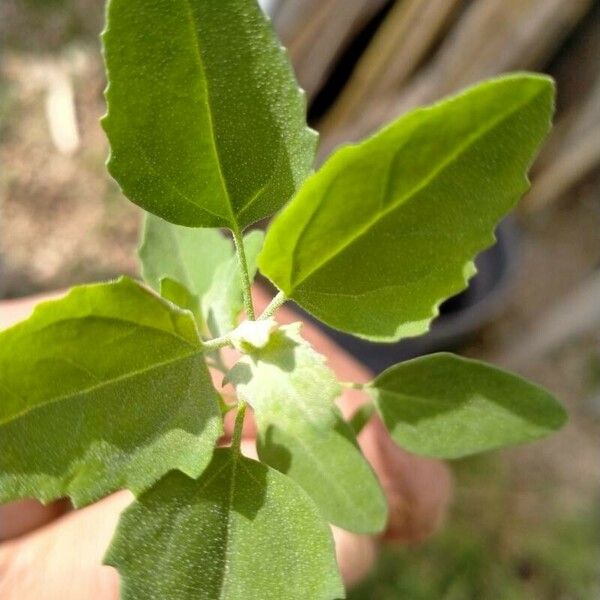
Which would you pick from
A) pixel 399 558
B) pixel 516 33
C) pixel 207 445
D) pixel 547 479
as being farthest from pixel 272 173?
pixel 547 479

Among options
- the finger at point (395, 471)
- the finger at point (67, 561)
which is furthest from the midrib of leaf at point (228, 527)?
the finger at point (395, 471)

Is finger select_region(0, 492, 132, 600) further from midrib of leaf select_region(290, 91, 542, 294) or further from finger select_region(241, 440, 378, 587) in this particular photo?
midrib of leaf select_region(290, 91, 542, 294)

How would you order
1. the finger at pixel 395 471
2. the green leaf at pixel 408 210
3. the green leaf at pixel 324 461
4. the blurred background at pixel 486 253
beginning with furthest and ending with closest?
the blurred background at pixel 486 253, the finger at pixel 395 471, the green leaf at pixel 324 461, the green leaf at pixel 408 210

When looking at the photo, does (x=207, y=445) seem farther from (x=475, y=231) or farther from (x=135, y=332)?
(x=475, y=231)

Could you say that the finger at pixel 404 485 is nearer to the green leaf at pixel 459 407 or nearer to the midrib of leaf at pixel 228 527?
the green leaf at pixel 459 407

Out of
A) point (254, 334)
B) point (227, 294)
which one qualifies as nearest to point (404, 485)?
point (227, 294)
